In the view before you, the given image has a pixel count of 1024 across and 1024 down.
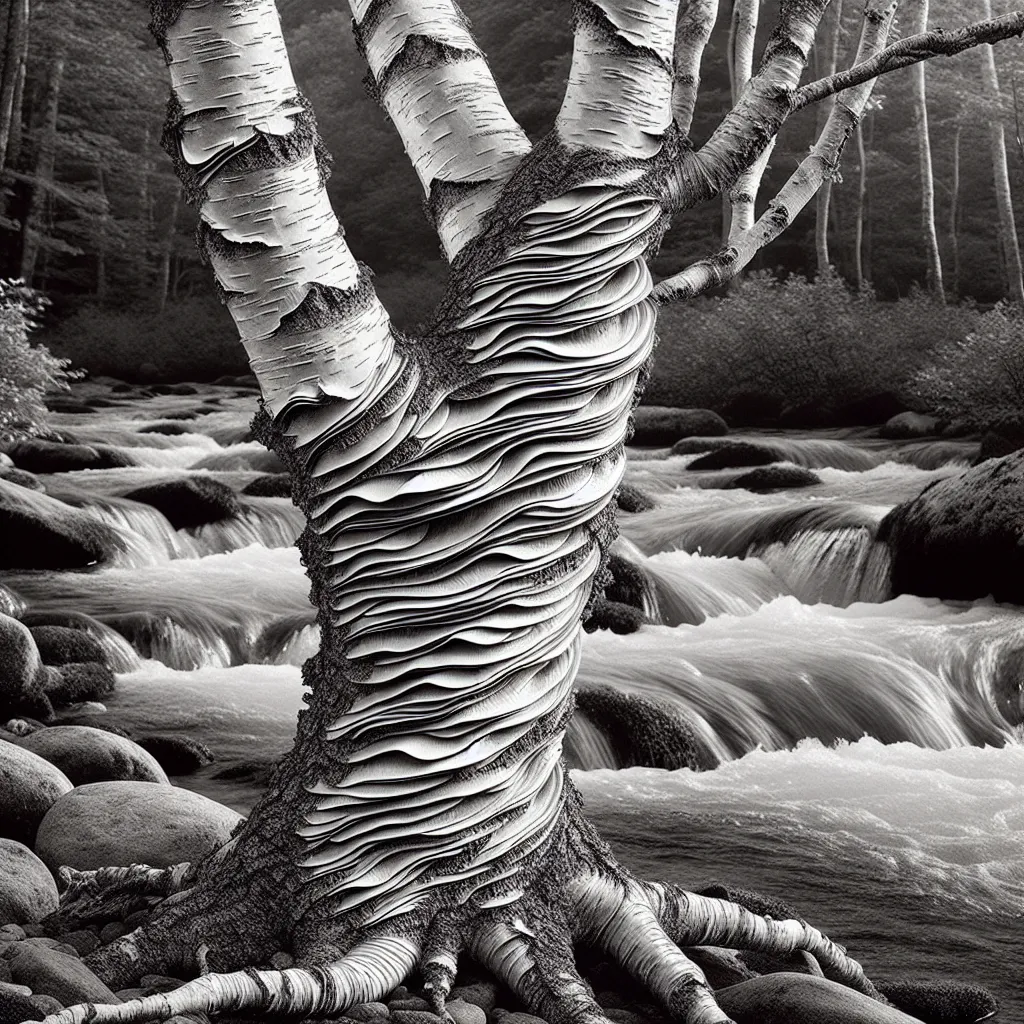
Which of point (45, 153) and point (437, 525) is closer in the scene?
point (437, 525)

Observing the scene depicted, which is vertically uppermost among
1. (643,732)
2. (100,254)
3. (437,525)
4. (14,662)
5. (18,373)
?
(437,525)

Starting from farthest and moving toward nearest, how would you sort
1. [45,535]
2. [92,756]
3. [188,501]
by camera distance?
[188,501] < [45,535] < [92,756]

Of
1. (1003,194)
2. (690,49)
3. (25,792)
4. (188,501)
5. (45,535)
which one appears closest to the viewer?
(690,49)

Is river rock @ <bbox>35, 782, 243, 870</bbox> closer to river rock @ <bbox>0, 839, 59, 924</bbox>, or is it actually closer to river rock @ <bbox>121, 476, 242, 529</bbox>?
river rock @ <bbox>0, 839, 59, 924</bbox>

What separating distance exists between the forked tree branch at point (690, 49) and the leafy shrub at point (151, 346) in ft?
75.7

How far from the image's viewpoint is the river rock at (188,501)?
34.9 feet

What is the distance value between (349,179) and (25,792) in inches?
1176

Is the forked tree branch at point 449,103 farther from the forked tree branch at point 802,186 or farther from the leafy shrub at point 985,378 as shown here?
the leafy shrub at point 985,378

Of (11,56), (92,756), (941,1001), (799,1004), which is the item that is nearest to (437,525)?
(799,1004)

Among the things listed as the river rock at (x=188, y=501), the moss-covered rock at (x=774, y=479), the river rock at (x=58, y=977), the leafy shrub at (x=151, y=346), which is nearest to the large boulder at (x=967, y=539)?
the moss-covered rock at (x=774, y=479)

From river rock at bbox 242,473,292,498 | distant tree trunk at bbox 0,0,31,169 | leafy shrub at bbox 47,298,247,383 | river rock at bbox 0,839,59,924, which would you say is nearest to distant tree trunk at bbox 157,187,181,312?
leafy shrub at bbox 47,298,247,383

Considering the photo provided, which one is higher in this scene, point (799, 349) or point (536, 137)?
point (536, 137)

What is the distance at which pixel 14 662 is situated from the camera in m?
5.93

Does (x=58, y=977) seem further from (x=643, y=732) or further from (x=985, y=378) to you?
(x=985, y=378)
